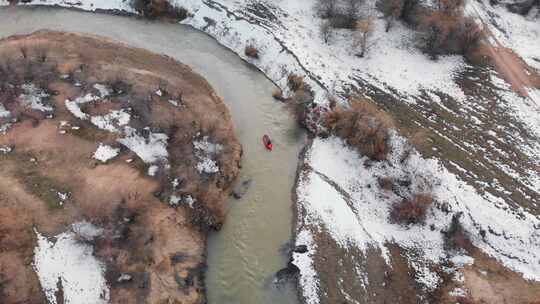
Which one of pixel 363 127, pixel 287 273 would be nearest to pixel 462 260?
pixel 287 273

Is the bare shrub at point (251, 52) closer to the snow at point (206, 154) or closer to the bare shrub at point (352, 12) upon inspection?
the bare shrub at point (352, 12)

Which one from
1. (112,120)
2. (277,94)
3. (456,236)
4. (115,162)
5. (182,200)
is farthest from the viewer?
(277,94)

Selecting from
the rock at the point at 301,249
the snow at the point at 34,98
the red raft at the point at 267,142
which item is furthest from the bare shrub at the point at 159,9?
the rock at the point at 301,249

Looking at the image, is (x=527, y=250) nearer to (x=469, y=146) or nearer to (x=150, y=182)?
(x=469, y=146)

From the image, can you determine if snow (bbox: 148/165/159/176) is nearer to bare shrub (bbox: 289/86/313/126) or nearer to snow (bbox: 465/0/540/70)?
bare shrub (bbox: 289/86/313/126)

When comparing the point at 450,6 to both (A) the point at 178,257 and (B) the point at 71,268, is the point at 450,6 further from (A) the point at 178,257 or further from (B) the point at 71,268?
(B) the point at 71,268

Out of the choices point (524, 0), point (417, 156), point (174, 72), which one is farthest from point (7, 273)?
point (524, 0)
